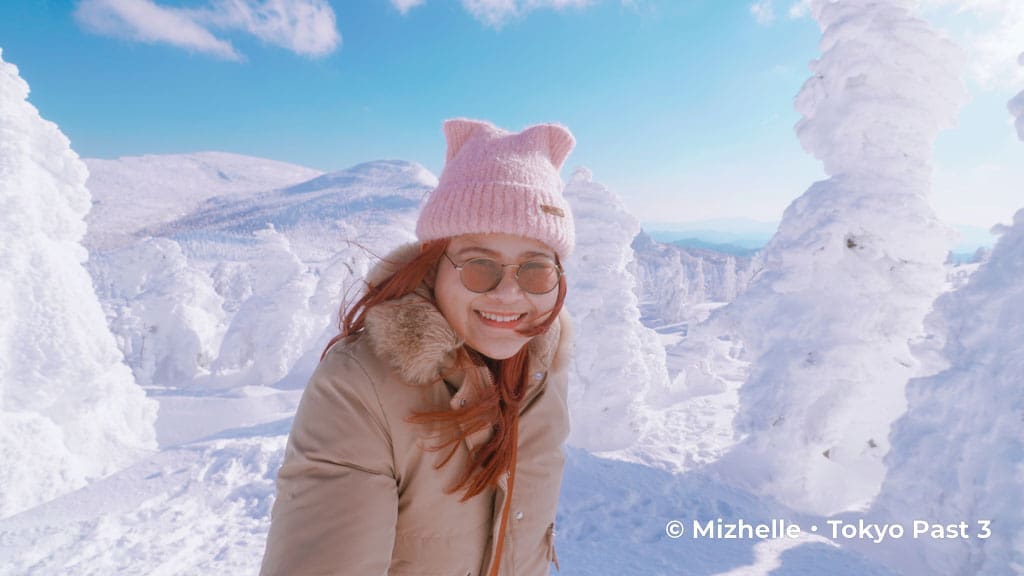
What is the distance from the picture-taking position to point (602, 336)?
513 inches

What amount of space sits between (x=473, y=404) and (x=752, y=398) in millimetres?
9267

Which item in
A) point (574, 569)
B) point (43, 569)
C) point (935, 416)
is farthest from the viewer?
point (935, 416)

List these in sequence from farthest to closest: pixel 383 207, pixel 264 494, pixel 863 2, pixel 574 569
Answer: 1. pixel 383 207
2. pixel 863 2
3. pixel 264 494
4. pixel 574 569

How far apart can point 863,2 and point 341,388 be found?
12.1m

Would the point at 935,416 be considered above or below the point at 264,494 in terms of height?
above

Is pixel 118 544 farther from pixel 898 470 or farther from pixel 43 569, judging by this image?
pixel 898 470

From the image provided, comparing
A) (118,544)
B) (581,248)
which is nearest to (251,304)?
(581,248)

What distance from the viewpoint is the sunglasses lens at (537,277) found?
5.87 ft

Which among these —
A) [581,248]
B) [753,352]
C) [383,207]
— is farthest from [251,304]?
[383,207]

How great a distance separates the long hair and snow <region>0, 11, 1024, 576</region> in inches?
8.3

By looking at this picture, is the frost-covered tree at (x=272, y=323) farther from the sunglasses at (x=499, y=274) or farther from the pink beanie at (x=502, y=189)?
the sunglasses at (x=499, y=274)

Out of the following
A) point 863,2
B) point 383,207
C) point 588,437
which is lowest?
point 588,437

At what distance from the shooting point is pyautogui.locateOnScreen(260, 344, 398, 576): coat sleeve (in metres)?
1.33

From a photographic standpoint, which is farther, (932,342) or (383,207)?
(383,207)
